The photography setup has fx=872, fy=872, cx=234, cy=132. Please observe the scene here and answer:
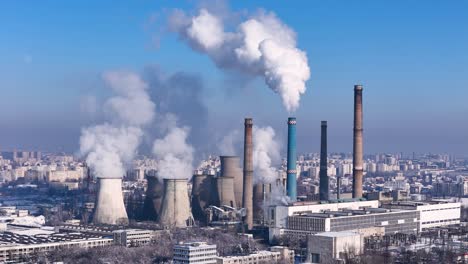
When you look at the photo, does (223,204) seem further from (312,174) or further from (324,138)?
(312,174)

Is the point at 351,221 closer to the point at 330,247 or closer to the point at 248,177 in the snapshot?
the point at 248,177

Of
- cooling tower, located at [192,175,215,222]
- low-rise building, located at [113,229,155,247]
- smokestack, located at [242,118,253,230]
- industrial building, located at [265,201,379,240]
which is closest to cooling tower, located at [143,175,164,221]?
cooling tower, located at [192,175,215,222]

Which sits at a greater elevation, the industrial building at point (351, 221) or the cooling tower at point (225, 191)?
the cooling tower at point (225, 191)

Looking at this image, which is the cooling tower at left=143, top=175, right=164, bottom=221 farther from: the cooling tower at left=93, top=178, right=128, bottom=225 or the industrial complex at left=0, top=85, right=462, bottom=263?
the cooling tower at left=93, top=178, right=128, bottom=225

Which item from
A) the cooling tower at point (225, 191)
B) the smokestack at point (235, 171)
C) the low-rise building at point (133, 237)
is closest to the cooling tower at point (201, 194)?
the cooling tower at point (225, 191)

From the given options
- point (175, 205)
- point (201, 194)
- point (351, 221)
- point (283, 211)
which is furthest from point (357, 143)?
point (175, 205)

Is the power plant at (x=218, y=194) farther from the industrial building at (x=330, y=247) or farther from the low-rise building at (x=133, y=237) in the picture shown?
the industrial building at (x=330, y=247)
